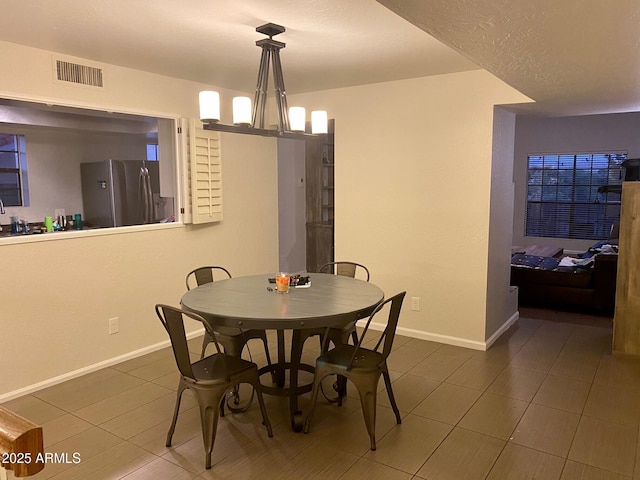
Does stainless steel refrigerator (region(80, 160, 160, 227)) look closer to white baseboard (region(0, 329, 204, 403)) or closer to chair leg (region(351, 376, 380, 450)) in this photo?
white baseboard (region(0, 329, 204, 403))

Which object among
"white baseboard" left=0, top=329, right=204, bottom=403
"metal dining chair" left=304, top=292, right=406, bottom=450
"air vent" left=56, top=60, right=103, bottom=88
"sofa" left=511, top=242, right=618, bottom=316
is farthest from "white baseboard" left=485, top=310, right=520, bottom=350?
"air vent" left=56, top=60, right=103, bottom=88

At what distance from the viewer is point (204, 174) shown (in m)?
4.43

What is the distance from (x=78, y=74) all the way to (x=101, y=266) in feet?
4.77

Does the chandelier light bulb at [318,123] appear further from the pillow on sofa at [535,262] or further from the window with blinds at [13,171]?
the window with blinds at [13,171]

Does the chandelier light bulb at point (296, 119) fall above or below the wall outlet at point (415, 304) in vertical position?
above

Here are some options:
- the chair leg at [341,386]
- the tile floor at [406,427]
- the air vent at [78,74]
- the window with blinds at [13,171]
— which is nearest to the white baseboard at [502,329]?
the tile floor at [406,427]

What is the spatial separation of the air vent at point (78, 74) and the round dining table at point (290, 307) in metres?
1.82

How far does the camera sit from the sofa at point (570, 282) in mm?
5137

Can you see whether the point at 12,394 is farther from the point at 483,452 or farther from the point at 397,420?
the point at 483,452

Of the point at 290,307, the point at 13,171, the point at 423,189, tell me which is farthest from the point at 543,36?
the point at 13,171

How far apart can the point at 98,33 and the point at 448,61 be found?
8.05 feet

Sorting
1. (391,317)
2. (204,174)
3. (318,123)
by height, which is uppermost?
(318,123)

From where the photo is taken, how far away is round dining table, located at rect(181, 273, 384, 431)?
8.36 feet

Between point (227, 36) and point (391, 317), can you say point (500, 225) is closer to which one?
point (391, 317)
